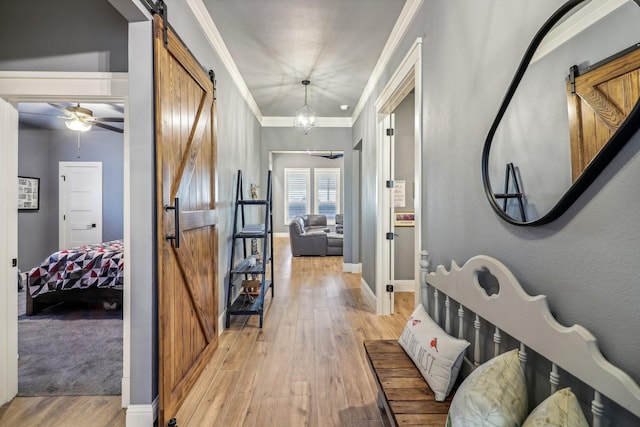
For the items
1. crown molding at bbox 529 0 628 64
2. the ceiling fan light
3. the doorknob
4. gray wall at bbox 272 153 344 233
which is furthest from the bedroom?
gray wall at bbox 272 153 344 233

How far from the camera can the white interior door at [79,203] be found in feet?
19.2

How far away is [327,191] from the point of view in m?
10.7

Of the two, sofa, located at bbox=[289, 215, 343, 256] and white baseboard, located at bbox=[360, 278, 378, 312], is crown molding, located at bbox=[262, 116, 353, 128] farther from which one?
white baseboard, located at bbox=[360, 278, 378, 312]

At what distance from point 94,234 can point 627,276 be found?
732 centimetres

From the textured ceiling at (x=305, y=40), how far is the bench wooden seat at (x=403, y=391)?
2.52m

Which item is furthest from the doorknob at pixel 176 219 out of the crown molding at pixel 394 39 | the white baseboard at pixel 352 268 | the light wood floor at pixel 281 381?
the white baseboard at pixel 352 268

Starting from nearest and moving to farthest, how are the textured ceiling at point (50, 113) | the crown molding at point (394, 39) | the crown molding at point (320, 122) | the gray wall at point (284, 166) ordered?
1. the crown molding at point (394, 39)
2. the textured ceiling at point (50, 113)
3. the crown molding at point (320, 122)
4. the gray wall at point (284, 166)

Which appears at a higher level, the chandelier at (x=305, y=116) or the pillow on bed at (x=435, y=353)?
the chandelier at (x=305, y=116)

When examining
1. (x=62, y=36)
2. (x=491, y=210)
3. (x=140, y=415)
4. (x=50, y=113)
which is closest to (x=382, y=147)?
(x=491, y=210)

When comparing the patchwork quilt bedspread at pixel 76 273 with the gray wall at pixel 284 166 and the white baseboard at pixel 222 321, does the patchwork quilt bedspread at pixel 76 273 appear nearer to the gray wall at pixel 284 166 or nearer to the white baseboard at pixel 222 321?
the white baseboard at pixel 222 321

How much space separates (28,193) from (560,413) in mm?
7718

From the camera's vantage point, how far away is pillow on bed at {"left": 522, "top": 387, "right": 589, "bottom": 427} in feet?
2.51

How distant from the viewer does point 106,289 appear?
3.61 meters

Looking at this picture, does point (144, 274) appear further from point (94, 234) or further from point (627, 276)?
point (94, 234)
